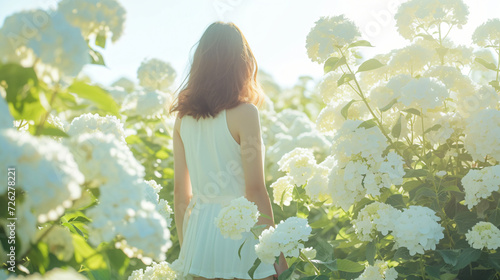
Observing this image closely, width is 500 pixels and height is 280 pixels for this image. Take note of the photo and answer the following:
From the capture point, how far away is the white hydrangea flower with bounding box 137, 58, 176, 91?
4.34m

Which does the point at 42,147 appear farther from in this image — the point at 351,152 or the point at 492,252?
the point at 492,252

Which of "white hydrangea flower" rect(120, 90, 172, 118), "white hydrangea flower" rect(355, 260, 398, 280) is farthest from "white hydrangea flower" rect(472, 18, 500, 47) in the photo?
"white hydrangea flower" rect(120, 90, 172, 118)

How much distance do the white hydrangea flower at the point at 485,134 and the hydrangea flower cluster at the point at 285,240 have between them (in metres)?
0.83

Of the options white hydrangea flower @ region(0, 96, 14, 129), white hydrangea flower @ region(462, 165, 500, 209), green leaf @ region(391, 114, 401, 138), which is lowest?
white hydrangea flower @ region(462, 165, 500, 209)

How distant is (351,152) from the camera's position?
6.02 feet

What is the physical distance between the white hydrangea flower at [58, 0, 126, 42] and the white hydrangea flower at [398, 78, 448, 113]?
1.17 m

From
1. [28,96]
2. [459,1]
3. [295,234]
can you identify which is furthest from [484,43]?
[28,96]

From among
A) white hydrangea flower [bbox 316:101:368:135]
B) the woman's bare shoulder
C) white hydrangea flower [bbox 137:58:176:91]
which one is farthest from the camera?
white hydrangea flower [bbox 137:58:176:91]

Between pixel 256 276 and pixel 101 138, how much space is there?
3.86ft

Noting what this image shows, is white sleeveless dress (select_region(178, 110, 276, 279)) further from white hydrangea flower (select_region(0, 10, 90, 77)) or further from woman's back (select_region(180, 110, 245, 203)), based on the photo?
white hydrangea flower (select_region(0, 10, 90, 77))

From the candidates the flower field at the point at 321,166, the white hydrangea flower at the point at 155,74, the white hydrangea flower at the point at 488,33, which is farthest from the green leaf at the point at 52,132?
the white hydrangea flower at the point at 155,74

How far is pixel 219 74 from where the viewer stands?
215 cm

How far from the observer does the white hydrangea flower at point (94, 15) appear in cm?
92

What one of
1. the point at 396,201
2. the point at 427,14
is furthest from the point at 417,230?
the point at 427,14
